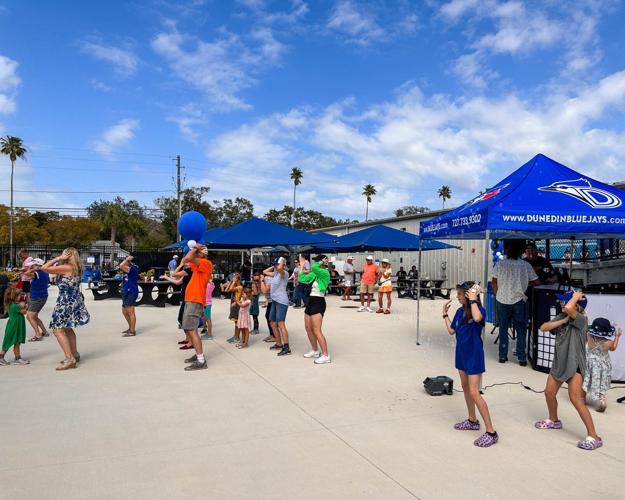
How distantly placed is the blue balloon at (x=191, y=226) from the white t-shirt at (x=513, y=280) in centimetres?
570

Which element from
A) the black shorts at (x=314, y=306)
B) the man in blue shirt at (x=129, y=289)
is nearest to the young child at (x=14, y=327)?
the man in blue shirt at (x=129, y=289)

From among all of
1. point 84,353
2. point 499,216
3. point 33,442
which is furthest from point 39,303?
point 499,216

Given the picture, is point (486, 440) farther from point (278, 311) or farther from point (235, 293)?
point (235, 293)

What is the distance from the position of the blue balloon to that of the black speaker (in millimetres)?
5753

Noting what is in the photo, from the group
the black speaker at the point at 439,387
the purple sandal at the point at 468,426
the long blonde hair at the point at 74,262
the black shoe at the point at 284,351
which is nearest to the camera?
the purple sandal at the point at 468,426

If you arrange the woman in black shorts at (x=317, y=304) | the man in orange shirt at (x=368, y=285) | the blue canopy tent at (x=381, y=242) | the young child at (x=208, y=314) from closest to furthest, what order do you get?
the woman in black shorts at (x=317, y=304)
the young child at (x=208, y=314)
the man in orange shirt at (x=368, y=285)
the blue canopy tent at (x=381, y=242)

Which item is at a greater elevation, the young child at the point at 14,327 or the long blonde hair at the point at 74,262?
the long blonde hair at the point at 74,262

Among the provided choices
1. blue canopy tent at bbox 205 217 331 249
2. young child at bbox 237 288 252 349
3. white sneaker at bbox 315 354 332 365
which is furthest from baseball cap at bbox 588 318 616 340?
blue canopy tent at bbox 205 217 331 249

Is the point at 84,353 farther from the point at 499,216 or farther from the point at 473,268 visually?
the point at 473,268

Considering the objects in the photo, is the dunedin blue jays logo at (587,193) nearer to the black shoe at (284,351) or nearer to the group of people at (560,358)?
the group of people at (560,358)

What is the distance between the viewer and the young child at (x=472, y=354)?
150 inches

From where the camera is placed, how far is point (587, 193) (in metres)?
6.69

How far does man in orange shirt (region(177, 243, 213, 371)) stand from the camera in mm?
6301

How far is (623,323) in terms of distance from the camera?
5.66 meters
